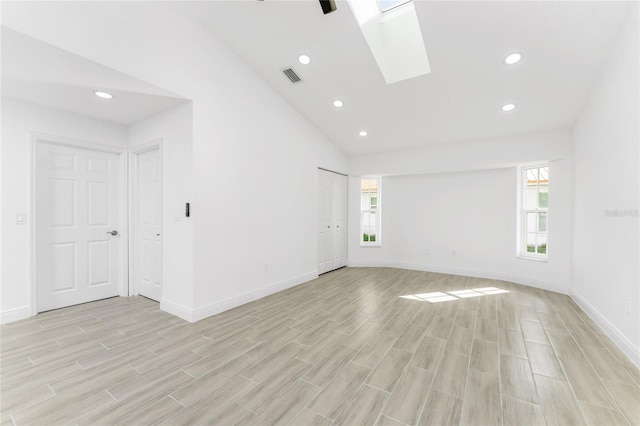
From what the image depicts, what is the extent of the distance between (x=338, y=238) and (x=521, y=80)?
400 cm

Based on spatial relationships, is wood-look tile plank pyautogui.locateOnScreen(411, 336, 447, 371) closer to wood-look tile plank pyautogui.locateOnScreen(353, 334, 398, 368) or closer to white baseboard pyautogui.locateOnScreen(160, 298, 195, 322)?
wood-look tile plank pyautogui.locateOnScreen(353, 334, 398, 368)

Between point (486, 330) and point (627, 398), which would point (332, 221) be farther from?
point (627, 398)

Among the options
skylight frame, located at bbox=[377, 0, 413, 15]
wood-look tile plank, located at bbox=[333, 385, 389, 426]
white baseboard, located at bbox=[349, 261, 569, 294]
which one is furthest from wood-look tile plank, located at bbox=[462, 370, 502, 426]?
skylight frame, located at bbox=[377, 0, 413, 15]

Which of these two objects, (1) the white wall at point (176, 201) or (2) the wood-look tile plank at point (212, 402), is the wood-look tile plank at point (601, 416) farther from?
(1) the white wall at point (176, 201)

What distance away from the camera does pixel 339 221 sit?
5758mm

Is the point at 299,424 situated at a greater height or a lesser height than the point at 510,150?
lesser

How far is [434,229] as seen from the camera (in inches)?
217

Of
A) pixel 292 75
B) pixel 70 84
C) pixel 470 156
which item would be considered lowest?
pixel 470 156

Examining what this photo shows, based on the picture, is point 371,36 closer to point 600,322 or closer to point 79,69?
point 79,69

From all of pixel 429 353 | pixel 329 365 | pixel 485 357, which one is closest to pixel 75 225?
pixel 329 365

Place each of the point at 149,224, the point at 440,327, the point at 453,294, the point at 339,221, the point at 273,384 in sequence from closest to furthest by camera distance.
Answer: the point at 273,384 < the point at 440,327 < the point at 149,224 < the point at 453,294 < the point at 339,221

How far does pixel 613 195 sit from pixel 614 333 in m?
1.35

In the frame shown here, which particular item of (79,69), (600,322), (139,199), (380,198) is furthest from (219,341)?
(380,198)

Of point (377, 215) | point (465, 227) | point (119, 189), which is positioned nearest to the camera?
point (119, 189)
